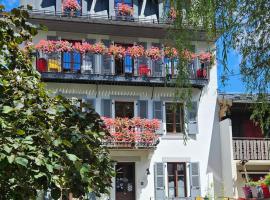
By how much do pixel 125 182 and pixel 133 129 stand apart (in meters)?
2.50

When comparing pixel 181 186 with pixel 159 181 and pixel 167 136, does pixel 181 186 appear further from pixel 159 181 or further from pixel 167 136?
pixel 167 136

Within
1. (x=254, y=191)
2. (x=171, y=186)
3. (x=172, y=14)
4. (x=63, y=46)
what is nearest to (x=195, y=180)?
(x=171, y=186)

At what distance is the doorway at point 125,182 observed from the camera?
25688mm

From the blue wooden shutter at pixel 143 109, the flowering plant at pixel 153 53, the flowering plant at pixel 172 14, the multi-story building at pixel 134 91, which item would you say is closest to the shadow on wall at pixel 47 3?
the multi-story building at pixel 134 91

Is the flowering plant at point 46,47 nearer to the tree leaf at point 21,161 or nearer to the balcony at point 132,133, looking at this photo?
the balcony at point 132,133

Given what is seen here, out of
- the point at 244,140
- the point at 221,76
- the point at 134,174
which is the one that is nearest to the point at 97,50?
the point at 134,174

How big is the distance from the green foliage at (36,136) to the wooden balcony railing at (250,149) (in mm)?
17777

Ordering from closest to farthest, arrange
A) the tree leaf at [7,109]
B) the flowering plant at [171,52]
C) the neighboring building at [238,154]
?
the tree leaf at [7,109], the flowering plant at [171,52], the neighboring building at [238,154]

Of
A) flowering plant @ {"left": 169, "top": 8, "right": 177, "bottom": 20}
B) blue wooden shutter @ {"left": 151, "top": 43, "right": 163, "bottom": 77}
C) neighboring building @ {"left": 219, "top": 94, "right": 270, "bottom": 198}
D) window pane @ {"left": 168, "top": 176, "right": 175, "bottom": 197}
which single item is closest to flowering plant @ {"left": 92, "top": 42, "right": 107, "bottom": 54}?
blue wooden shutter @ {"left": 151, "top": 43, "right": 163, "bottom": 77}

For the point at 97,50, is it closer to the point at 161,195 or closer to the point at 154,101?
the point at 154,101

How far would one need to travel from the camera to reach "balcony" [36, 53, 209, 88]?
24859mm

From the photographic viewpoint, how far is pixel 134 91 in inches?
1033

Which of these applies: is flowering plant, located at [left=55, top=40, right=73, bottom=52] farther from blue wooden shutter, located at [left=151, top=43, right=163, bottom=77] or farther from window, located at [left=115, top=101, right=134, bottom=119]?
blue wooden shutter, located at [left=151, top=43, right=163, bottom=77]

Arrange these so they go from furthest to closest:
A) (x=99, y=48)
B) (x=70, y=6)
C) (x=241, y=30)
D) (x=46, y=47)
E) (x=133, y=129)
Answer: (x=70, y=6)
(x=99, y=48)
(x=133, y=129)
(x=46, y=47)
(x=241, y=30)
